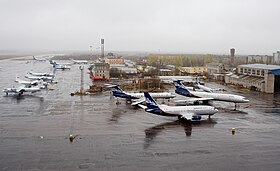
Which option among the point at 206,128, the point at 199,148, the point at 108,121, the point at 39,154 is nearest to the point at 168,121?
the point at 206,128

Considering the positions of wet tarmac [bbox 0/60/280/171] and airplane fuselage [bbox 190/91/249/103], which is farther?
airplane fuselage [bbox 190/91/249/103]

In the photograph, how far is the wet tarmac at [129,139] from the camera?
23500 millimetres

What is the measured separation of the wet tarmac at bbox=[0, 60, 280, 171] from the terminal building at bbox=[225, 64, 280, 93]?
2011 cm

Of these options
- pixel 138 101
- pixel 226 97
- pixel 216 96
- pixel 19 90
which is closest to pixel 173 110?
pixel 138 101

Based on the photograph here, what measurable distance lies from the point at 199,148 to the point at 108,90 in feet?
135

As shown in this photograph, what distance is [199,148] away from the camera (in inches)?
1075

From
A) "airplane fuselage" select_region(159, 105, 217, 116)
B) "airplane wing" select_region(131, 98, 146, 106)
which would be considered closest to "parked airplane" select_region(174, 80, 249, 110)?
"airplane wing" select_region(131, 98, 146, 106)

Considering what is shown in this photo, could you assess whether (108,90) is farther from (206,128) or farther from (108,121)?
(206,128)

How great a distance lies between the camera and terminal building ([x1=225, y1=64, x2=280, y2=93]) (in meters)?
65.6

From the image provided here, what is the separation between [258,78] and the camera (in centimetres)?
7150

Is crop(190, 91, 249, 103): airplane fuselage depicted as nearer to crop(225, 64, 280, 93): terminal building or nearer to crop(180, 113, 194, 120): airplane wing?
crop(180, 113, 194, 120): airplane wing

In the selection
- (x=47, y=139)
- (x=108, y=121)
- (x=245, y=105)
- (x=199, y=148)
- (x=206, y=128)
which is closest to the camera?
(x=199, y=148)

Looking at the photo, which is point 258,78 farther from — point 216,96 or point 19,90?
point 19,90

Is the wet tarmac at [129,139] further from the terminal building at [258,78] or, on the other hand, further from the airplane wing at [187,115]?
the terminal building at [258,78]
